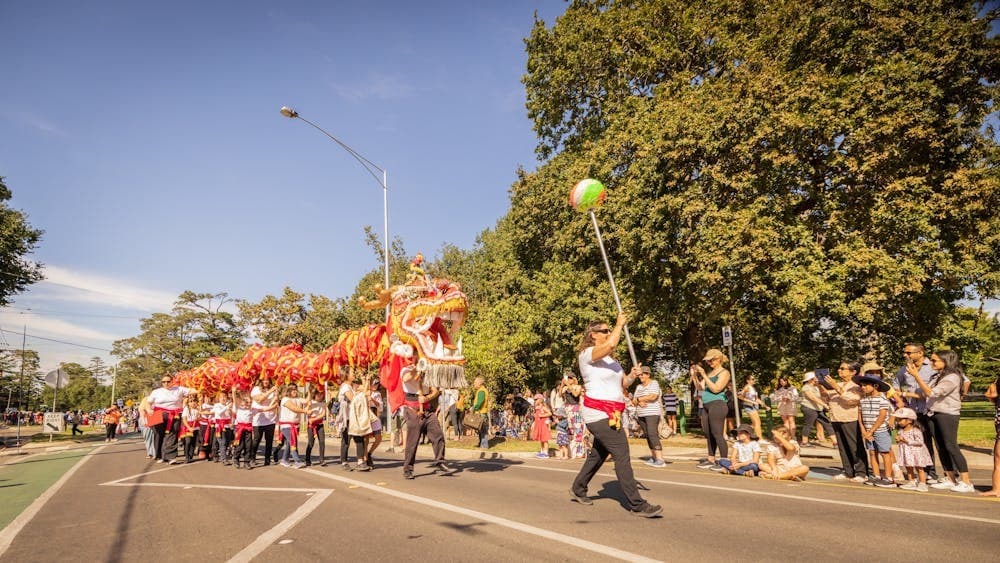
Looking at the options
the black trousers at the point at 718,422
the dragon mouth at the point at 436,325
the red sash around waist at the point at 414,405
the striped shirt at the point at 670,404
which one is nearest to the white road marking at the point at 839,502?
the black trousers at the point at 718,422

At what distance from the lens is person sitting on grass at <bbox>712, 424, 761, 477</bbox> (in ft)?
28.6

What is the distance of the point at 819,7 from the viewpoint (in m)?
16.6

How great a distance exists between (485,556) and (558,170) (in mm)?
18452

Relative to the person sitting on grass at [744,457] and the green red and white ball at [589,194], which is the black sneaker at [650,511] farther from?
the green red and white ball at [589,194]

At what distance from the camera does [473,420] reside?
56.6 feet

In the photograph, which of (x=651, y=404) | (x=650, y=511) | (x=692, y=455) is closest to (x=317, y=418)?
(x=651, y=404)

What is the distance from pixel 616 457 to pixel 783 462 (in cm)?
430

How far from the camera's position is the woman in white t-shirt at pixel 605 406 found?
5602 millimetres

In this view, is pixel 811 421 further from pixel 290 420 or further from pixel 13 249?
pixel 13 249

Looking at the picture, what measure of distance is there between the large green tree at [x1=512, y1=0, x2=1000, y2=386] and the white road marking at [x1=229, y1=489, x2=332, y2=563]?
40.0ft

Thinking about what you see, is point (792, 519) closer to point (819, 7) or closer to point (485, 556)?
point (485, 556)

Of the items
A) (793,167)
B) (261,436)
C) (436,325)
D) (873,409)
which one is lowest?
(261,436)

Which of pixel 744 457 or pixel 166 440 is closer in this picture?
pixel 744 457

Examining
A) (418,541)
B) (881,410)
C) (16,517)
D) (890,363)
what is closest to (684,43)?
(890,363)
